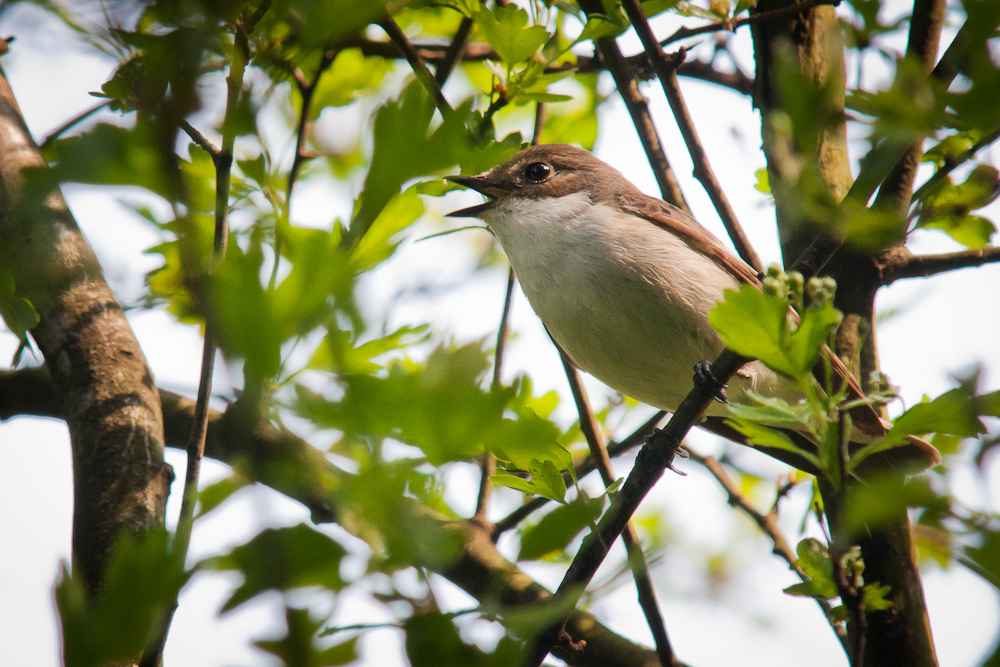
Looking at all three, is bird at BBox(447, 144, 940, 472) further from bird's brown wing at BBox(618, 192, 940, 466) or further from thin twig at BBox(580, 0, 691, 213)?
thin twig at BBox(580, 0, 691, 213)

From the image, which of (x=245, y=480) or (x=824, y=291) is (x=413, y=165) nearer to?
(x=245, y=480)

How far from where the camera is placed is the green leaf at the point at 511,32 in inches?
93.7

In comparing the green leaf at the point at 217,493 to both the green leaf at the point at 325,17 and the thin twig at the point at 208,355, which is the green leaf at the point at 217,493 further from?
the green leaf at the point at 325,17

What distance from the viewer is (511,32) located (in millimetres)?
2418

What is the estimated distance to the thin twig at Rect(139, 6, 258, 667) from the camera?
906 mm

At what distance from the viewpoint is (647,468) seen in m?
2.65

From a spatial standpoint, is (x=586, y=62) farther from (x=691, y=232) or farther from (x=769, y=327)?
(x=769, y=327)

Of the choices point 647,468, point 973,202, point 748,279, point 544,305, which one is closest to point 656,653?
point 647,468

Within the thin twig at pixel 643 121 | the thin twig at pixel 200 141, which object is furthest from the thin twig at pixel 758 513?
the thin twig at pixel 200 141

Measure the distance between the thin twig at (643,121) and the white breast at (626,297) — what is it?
0.71 ft

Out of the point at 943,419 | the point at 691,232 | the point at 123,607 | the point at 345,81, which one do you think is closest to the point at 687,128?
the point at 691,232

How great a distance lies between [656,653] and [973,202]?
2206 millimetres

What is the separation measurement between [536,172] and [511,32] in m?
2.08

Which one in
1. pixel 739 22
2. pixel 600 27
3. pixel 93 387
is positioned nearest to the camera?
pixel 600 27
